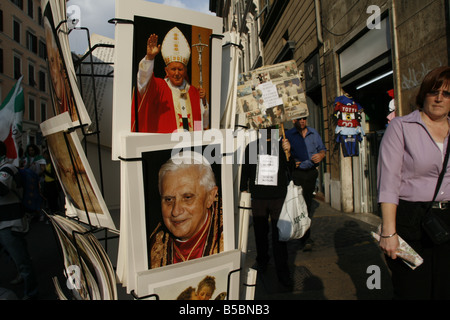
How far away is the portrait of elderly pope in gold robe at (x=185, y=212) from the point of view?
1.29 metres

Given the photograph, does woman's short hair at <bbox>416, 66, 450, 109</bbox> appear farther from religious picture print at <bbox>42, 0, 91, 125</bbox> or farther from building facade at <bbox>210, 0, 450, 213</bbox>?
building facade at <bbox>210, 0, 450, 213</bbox>

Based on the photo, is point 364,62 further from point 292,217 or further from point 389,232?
point 389,232

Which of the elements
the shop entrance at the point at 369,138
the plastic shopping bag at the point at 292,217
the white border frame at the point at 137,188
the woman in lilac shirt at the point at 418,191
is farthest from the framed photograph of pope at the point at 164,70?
the shop entrance at the point at 369,138

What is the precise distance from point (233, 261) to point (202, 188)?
353 millimetres

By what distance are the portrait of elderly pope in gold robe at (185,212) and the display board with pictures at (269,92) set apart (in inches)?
41.4

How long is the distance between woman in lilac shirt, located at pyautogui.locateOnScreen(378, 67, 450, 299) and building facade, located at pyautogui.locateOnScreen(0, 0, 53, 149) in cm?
3125

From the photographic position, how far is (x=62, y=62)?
1.30 m

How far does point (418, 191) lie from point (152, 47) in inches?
65.4

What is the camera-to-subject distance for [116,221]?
1.75 m

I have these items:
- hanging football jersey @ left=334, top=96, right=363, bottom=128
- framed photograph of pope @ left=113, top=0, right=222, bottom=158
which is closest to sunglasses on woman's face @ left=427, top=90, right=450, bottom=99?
framed photograph of pope @ left=113, top=0, right=222, bottom=158

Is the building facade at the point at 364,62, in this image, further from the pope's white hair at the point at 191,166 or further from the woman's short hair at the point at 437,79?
the pope's white hair at the point at 191,166

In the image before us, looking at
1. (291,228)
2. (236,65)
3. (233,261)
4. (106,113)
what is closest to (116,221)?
(106,113)

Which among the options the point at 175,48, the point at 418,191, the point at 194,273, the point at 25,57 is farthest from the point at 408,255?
the point at 25,57

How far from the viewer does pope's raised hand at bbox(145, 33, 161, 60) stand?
1318 millimetres
